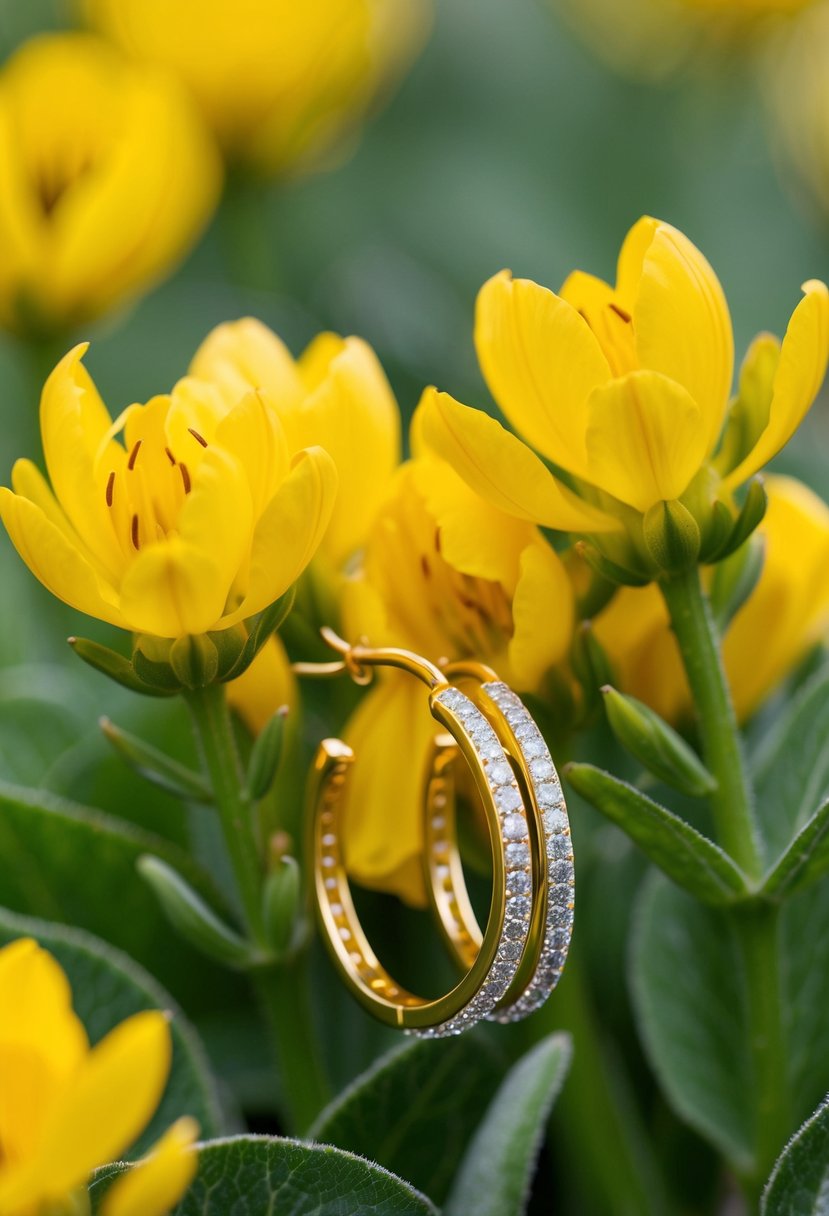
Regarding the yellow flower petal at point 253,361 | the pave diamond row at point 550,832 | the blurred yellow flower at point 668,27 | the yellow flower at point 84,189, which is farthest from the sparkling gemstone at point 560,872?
the blurred yellow flower at point 668,27

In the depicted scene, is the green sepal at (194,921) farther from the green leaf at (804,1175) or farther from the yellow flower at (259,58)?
the yellow flower at (259,58)

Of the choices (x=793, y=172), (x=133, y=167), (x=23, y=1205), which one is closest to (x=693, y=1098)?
(x=23, y=1205)

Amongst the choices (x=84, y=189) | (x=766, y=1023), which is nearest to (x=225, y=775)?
(x=766, y=1023)

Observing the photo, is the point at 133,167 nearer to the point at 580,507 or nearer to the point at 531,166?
the point at 580,507

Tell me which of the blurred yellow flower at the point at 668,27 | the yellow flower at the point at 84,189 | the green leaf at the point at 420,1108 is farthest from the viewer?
the blurred yellow flower at the point at 668,27

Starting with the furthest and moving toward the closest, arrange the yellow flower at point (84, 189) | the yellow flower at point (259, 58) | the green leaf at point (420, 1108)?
1. the yellow flower at point (259, 58)
2. the yellow flower at point (84, 189)
3. the green leaf at point (420, 1108)

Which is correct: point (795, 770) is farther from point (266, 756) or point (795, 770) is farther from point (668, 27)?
point (668, 27)
